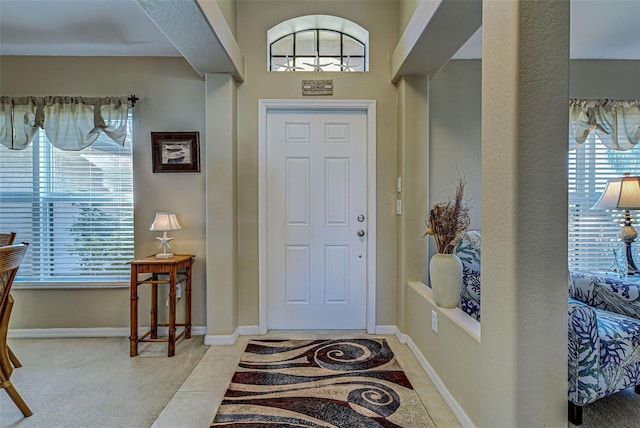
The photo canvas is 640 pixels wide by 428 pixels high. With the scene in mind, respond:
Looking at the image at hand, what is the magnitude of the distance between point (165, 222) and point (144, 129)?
37.9 inches

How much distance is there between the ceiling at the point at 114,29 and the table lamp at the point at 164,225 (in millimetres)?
1523

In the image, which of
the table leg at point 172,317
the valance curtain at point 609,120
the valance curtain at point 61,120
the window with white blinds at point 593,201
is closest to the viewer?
the table leg at point 172,317

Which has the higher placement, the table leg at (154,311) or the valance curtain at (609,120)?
the valance curtain at (609,120)

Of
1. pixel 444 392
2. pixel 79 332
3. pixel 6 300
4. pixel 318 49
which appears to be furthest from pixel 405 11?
pixel 79 332

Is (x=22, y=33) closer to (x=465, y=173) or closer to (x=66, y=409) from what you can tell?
(x=66, y=409)

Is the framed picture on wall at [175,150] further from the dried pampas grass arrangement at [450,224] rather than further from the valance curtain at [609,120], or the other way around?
the valance curtain at [609,120]

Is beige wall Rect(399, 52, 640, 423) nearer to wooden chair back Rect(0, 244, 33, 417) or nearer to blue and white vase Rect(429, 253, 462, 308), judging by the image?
blue and white vase Rect(429, 253, 462, 308)

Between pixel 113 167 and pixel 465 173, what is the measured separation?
3.41 metres

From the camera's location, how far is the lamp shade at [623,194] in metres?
2.72

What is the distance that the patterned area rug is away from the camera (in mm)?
1804

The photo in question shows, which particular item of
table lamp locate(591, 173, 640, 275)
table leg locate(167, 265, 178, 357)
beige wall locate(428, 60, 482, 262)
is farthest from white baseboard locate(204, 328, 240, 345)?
table lamp locate(591, 173, 640, 275)

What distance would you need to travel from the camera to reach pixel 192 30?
2.09m

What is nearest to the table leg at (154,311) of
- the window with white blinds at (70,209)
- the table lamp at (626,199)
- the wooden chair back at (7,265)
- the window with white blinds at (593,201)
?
the window with white blinds at (70,209)

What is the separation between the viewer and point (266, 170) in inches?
117
